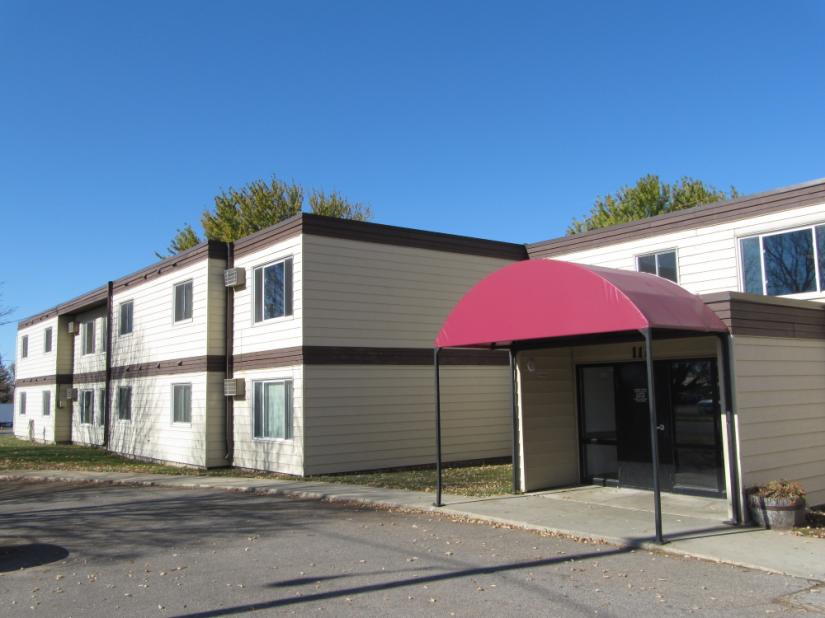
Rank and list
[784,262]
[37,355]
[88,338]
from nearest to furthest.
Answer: [784,262] < [88,338] < [37,355]

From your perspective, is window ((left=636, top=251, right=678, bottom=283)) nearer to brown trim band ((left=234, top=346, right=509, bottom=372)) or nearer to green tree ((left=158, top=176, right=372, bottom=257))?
brown trim band ((left=234, top=346, right=509, bottom=372))

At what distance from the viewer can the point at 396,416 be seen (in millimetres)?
17906

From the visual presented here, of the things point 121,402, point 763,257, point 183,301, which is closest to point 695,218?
point 763,257

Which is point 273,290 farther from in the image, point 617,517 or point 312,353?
point 617,517

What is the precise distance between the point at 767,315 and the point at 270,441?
1129 cm

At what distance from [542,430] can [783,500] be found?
186 inches

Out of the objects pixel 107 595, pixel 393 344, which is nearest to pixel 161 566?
pixel 107 595

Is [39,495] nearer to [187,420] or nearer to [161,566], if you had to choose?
[187,420]

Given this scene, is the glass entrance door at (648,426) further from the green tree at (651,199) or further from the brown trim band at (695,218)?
the green tree at (651,199)

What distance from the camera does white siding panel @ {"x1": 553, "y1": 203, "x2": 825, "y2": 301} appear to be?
49.8 feet

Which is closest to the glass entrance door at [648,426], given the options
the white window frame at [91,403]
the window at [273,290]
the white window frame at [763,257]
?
the white window frame at [763,257]

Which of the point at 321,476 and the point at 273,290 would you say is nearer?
the point at 321,476

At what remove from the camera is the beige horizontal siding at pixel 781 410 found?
10.3 metres

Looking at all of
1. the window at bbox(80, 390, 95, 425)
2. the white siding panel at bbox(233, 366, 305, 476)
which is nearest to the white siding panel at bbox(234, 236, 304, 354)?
the white siding panel at bbox(233, 366, 305, 476)
